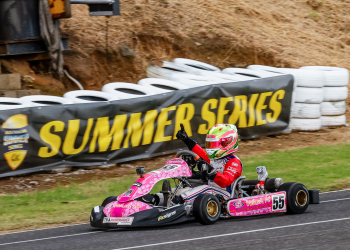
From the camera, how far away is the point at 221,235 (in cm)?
644

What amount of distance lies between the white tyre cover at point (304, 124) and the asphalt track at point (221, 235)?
25.0 feet

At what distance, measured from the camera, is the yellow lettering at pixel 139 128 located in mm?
12625

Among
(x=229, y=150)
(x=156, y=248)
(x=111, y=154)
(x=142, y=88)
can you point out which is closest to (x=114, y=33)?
(x=142, y=88)

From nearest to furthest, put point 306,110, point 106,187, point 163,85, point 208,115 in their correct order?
point 106,187 < point 208,115 < point 163,85 < point 306,110

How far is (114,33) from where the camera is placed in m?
18.7

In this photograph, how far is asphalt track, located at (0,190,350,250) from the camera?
5.99 metres

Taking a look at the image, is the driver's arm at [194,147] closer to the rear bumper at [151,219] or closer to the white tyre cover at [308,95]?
the rear bumper at [151,219]

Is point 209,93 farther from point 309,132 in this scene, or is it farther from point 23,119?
point 23,119

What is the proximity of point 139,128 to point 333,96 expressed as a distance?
5972mm

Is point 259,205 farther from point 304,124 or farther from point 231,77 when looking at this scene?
point 304,124

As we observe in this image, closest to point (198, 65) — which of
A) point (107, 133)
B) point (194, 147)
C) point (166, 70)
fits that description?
point (166, 70)

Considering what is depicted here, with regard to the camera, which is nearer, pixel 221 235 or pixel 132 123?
pixel 221 235

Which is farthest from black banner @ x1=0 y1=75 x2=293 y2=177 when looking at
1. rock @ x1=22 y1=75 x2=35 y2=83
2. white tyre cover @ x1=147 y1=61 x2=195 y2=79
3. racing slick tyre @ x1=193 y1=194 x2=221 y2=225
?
racing slick tyre @ x1=193 y1=194 x2=221 y2=225

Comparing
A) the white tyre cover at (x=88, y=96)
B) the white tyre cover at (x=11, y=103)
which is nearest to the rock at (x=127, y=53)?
the white tyre cover at (x=88, y=96)
